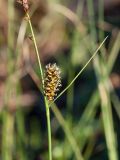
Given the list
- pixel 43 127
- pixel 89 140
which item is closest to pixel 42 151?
pixel 89 140

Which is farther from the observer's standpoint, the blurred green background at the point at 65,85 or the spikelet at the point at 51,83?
the blurred green background at the point at 65,85

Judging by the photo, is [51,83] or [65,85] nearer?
[51,83]

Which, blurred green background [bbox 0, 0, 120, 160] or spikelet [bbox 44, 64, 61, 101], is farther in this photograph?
blurred green background [bbox 0, 0, 120, 160]

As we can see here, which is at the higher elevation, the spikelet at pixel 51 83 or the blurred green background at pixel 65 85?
the blurred green background at pixel 65 85

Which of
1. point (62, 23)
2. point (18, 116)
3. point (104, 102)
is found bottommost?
point (104, 102)

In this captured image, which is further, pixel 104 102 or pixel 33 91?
pixel 33 91

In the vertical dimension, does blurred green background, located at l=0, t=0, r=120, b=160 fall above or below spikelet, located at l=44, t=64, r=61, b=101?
above

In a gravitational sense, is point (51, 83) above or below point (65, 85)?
below

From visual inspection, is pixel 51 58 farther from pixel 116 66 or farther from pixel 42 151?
pixel 42 151
